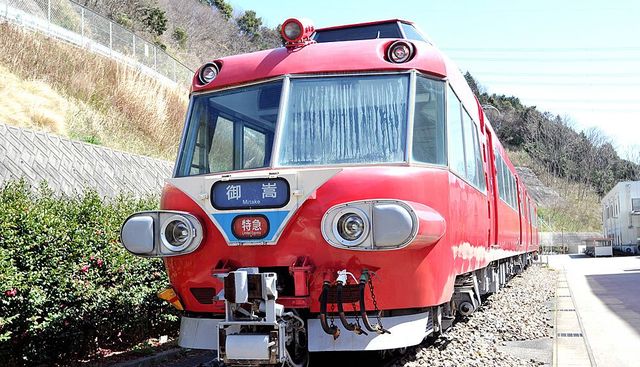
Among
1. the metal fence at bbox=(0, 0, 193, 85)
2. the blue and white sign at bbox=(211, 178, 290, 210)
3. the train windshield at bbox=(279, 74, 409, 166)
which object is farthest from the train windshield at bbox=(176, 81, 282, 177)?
the metal fence at bbox=(0, 0, 193, 85)

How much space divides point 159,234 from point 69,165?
8249mm

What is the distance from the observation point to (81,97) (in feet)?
61.9

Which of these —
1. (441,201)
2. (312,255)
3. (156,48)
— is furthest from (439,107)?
(156,48)

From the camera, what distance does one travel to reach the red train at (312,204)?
16.1 ft

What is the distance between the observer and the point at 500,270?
1260cm

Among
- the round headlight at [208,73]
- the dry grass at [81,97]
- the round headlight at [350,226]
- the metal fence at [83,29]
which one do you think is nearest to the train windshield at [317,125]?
the round headlight at [208,73]

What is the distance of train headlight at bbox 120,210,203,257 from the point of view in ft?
17.4

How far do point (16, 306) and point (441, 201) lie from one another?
12.5 ft

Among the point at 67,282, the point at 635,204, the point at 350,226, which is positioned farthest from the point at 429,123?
the point at 635,204

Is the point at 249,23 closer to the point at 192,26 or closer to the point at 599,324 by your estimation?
the point at 192,26

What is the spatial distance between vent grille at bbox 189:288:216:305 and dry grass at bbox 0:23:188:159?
1107 cm

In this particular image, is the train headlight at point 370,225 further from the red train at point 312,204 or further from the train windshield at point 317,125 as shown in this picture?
the train windshield at point 317,125

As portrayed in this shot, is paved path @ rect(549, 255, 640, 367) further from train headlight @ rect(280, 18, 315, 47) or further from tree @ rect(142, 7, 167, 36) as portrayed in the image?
tree @ rect(142, 7, 167, 36)

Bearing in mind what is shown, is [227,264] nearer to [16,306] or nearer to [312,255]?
[312,255]
